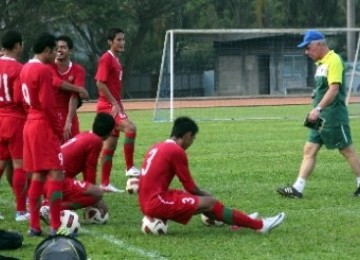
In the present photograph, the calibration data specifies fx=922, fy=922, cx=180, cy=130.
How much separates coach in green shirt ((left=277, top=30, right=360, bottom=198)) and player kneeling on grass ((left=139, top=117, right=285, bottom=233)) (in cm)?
250

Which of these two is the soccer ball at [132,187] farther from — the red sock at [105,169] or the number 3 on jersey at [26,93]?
the number 3 on jersey at [26,93]

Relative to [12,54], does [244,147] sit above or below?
below

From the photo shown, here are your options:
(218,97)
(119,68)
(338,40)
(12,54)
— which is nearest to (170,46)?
(218,97)

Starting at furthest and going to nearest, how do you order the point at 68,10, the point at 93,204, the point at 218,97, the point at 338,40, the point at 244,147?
the point at 68,10 → the point at 338,40 → the point at 218,97 → the point at 244,147 → the point at 93,204

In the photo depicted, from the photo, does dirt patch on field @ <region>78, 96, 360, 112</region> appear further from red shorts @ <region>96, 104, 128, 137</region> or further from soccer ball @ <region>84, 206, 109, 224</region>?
soccer ball @ <region>84, 206, 109, 224</region>

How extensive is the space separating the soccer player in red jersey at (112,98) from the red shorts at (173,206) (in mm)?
3451

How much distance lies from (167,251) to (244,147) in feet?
36.6

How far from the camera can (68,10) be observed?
5100cm

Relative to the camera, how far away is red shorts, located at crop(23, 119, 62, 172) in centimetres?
845

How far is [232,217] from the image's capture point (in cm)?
853

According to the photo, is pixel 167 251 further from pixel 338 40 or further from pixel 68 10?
pixel 68 10

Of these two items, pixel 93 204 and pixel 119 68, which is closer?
pixel 93 204

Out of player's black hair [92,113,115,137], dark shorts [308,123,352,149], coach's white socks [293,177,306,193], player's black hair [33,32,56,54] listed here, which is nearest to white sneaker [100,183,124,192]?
coach's white socks [293,177,306,193]

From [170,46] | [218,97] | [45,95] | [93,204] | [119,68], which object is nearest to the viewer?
[45,95]
